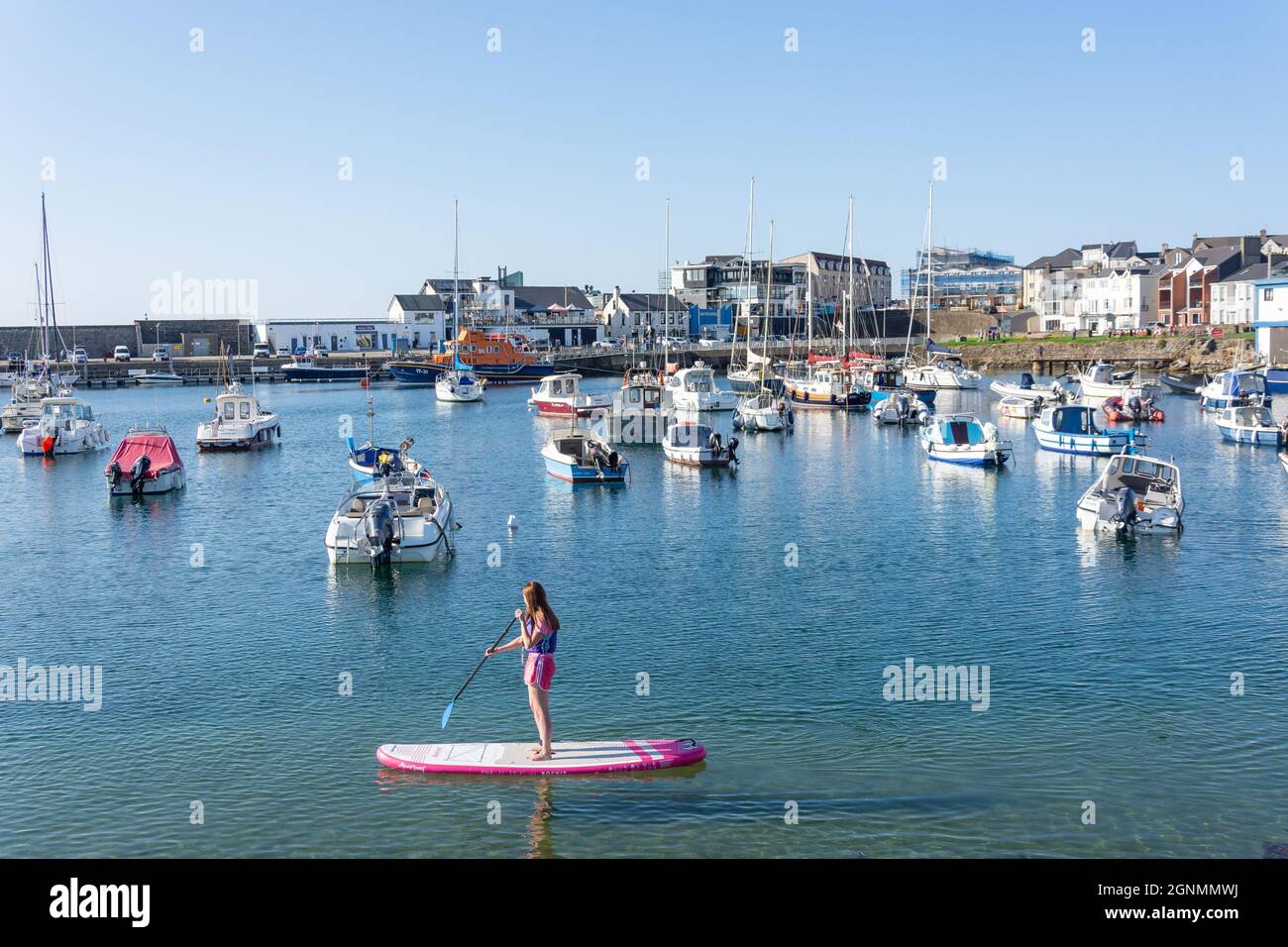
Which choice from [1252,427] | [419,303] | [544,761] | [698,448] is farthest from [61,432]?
[419,303]

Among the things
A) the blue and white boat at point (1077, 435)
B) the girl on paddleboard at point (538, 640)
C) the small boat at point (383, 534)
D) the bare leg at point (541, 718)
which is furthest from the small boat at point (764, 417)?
the girl on paddleboard at point (538, 640)

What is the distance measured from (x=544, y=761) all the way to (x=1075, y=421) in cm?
5069

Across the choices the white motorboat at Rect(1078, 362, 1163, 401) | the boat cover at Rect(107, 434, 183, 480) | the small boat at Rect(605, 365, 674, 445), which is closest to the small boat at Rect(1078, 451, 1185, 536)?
the small boat at Rect(605, 365, 674, 445)

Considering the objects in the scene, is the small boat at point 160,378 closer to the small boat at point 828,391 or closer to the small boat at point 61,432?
the small boat at point 61,432

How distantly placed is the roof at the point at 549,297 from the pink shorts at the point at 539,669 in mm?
169746

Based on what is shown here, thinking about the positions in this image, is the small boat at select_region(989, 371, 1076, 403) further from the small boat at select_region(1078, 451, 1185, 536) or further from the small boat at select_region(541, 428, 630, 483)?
the small boat at select_region(1078, 451, 1185, 536)

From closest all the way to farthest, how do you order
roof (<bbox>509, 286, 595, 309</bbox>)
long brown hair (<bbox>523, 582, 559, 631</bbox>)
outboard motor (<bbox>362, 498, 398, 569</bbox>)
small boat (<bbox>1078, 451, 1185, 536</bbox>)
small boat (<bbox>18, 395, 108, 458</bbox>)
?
1. long brown hair (<bbox>523, 582, 559, 631</bbox>)
2. outboard motor (<bbox>362, 498, 398, 569</bbox>)
3. small boat (<bbox>1078, 451, 1185, 536</bbox>)
4. small boat (<bbox>18, 395, 108, 458</bbox>)
5. roof (<bbox>509, 286, 595, 309</bbox>)

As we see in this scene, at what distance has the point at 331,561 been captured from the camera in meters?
33.8

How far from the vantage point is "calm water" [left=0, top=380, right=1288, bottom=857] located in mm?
16453

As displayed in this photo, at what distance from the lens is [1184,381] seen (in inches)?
4284

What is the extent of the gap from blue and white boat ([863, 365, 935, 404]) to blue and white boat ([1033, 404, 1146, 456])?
23.0m
